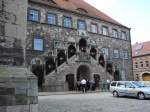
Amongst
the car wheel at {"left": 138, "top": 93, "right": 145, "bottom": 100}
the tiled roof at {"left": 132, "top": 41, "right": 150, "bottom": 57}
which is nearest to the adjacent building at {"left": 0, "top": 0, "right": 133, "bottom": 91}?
the car wheel at {"left": 138, "top": 93, "right": 145, "bottom": 100}

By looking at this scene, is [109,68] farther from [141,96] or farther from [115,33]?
[141,96]

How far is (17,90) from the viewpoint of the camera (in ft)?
20.8

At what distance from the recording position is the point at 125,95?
20281 mm

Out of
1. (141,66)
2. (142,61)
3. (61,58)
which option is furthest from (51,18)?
(141,66)

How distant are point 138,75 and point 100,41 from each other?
2266 cm

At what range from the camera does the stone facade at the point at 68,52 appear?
28.7m

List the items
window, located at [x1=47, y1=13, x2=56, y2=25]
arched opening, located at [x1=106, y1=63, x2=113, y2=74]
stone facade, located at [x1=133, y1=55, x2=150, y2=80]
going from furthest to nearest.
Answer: stone facade, located at [x1=133, y1=55, x2=150, y2=80] → arched opening, located at [x1=106, y1=63, x2=113, y2=74] → window, located at [x1=47, y1=13, x2=56, y2=25]

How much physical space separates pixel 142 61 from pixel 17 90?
50.1m

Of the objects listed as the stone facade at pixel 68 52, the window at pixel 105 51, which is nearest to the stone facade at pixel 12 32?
the stone facade at pixel 68 52

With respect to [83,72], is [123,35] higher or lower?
higher

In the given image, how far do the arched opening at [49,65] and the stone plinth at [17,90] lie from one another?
22.6 m

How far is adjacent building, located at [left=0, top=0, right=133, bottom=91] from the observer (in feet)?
94.3

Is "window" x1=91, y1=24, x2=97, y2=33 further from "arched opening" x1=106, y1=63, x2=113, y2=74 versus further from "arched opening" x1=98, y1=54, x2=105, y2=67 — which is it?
"arched opening" x1=106, y1=63, x2=113, y2=74

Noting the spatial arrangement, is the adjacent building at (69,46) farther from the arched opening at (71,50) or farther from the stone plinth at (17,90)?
the stone plinth at (17,90)
